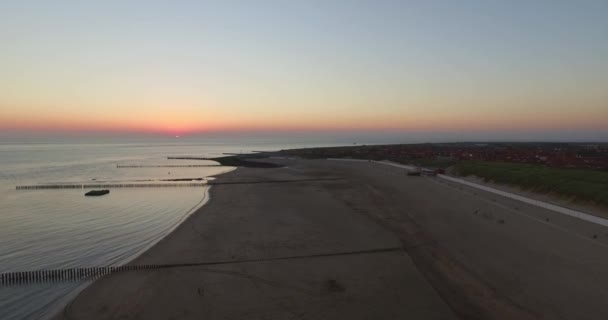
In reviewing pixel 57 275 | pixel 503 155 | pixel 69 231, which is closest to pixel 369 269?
pixel 57 275

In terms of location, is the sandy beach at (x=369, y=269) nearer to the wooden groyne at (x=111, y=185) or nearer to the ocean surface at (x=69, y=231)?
the ocean surface at (x=69, y=231)

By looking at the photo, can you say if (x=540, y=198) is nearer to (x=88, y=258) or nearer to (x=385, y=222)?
(x=385, y=222)

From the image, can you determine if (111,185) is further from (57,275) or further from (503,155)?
(503,155)

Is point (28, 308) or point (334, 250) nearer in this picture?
point (28, 308)

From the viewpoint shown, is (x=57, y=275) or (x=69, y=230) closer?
(x=57, y=275)

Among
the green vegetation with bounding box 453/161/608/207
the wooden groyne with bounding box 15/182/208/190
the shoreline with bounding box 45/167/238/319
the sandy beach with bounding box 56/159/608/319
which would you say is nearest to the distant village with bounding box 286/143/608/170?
the green vegetation with bounding box 453/161/608/207

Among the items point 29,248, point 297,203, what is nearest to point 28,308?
point 29,248
